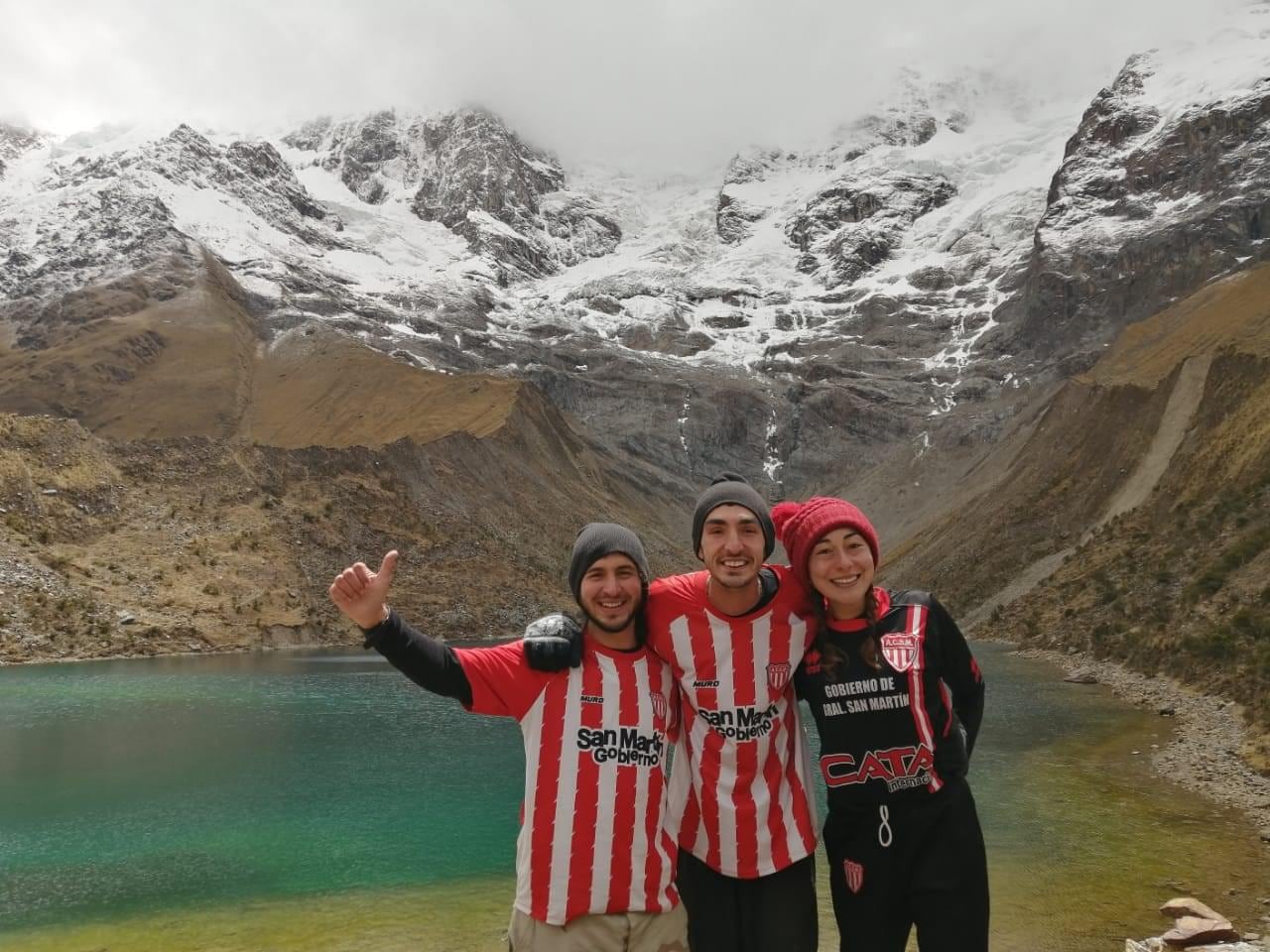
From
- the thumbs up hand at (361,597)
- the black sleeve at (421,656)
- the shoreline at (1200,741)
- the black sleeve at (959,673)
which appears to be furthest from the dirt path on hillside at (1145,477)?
the thumbs up hand at (361,597)

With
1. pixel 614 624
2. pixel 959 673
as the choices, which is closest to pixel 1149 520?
pixel 959 673

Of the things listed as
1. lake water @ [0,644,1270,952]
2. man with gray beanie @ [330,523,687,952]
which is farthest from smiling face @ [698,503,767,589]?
lake water @ [0,644,1270,952]

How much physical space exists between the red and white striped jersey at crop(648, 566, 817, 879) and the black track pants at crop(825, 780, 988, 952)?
0.34 metres

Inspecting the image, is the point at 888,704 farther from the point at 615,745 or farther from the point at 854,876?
the point at 615,745

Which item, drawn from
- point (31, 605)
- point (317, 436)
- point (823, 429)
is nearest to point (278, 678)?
point (31, 605)

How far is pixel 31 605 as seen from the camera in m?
50.2

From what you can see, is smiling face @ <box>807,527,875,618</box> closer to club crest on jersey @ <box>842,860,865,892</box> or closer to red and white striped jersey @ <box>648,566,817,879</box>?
red and white striped jersey @ <box>648,566,817,879</box>

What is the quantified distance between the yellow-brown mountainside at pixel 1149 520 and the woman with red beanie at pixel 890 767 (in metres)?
19.3

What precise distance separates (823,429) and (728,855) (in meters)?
160

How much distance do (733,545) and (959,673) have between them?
1.47m

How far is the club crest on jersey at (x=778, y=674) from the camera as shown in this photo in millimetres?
5004

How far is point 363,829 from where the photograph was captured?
18.2 m

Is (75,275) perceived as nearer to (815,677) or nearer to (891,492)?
(891,492)

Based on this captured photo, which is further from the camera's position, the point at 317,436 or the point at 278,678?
the point at 317,436
